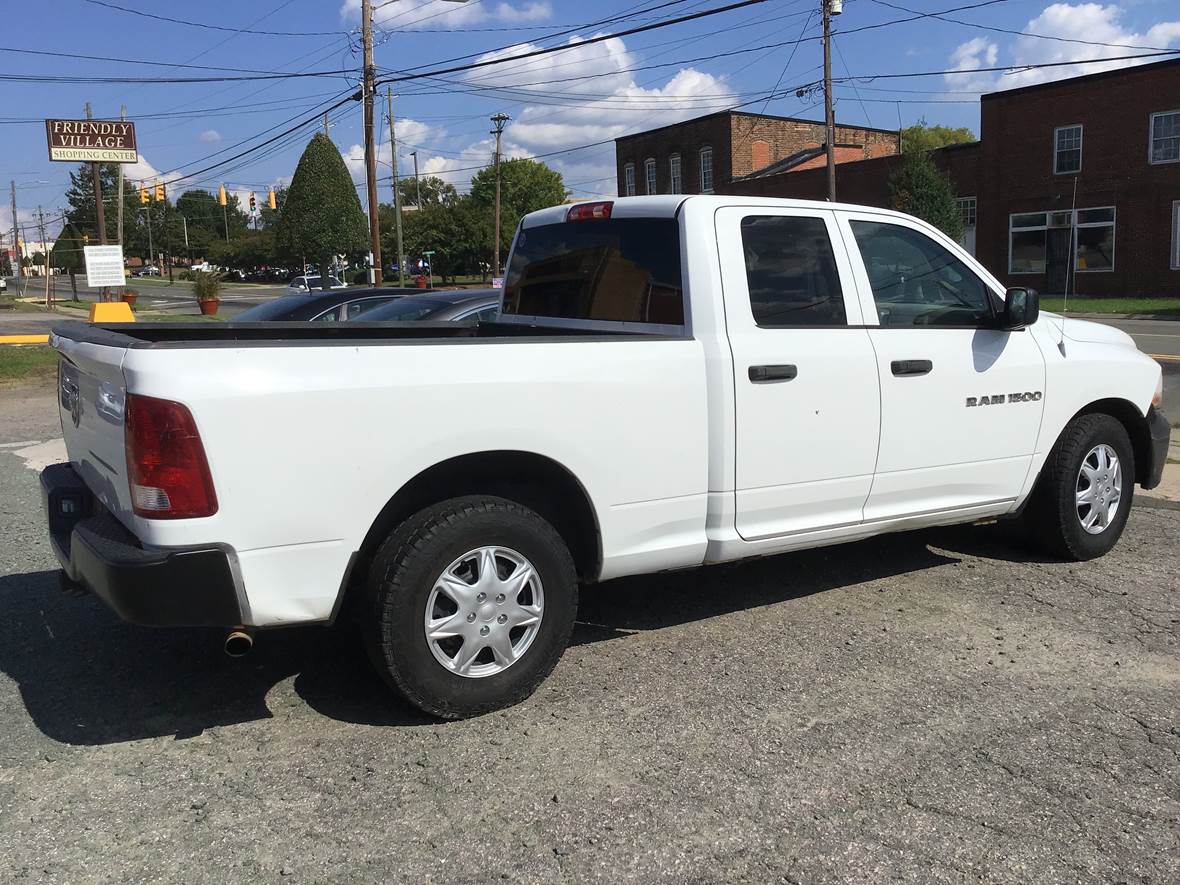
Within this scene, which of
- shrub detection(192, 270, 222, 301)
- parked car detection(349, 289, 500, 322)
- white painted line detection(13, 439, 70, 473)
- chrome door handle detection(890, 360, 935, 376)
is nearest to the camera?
chrome door handle detection(890, 360, 935, 376)

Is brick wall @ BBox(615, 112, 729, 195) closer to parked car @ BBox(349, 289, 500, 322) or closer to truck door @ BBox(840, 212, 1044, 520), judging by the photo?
parked car @ BBox(349, 289, 500, 322)

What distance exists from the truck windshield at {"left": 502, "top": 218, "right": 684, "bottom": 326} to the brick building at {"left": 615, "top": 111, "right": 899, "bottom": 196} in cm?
4742

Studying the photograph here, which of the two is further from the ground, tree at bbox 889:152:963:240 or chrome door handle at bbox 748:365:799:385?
tree at bbox 889:152:963:240

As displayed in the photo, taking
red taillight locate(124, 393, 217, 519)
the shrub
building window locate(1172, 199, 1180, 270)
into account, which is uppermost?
building window locate(1172, 199, 1180, 270)

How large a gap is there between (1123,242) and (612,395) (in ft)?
116

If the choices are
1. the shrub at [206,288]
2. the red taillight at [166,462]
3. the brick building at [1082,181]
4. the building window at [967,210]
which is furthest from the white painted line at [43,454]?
the building window at [967,210]

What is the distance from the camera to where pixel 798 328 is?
4.38 metres

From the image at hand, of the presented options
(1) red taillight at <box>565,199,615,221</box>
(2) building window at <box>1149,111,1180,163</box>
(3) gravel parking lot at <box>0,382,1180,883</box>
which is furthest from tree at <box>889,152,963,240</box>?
(3) gravel parking lot at <box>0,382,1180,883</box>

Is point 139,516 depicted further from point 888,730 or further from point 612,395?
point 888,730

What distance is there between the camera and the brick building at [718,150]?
51.1 meters

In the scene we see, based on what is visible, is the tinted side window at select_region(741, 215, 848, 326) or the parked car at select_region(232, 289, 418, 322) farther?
the parked car at select_region(232, 289, 418, 322)

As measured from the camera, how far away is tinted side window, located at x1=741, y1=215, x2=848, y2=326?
14.3 ft

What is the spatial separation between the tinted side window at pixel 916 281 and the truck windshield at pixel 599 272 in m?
0.97

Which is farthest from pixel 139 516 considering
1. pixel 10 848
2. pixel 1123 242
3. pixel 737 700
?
pixel 1123 242
